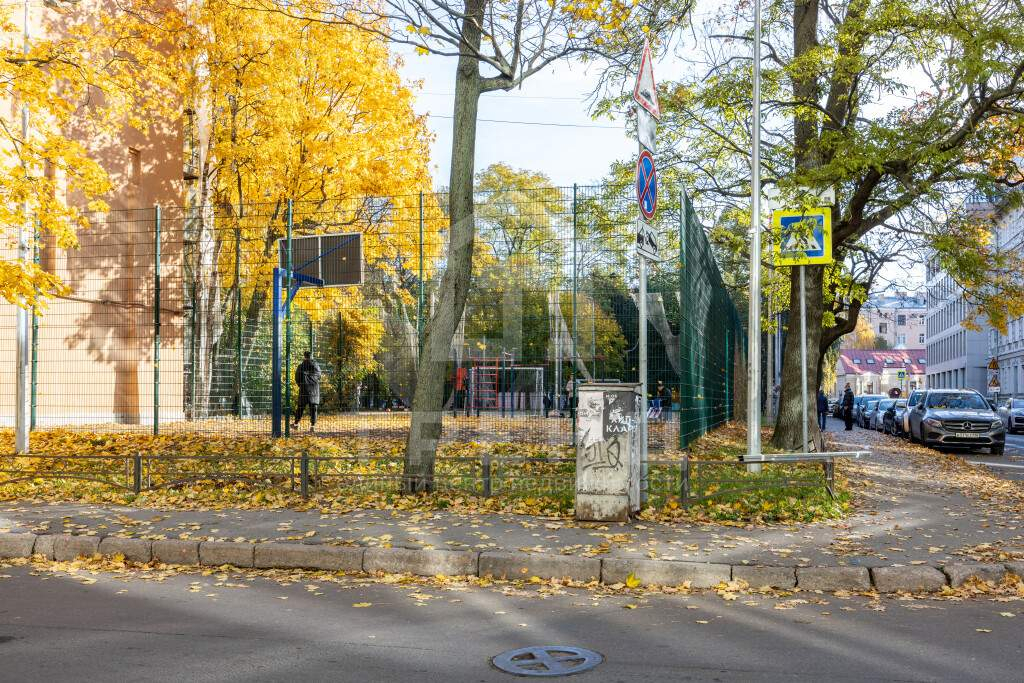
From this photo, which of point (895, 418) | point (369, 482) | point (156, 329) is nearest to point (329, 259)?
point (156, 329)

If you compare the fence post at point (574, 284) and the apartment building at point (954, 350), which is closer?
the fence post at point (574, 284)

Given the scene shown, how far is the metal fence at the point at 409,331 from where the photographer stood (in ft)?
46.6

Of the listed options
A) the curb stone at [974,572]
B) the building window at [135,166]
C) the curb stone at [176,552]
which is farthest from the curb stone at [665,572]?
the building window at [135,166]

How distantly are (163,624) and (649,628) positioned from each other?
3028 millimetres

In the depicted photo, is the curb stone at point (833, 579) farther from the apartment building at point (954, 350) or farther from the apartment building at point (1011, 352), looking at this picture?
the apartment building at point (954, 350)

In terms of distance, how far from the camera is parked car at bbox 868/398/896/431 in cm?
3347

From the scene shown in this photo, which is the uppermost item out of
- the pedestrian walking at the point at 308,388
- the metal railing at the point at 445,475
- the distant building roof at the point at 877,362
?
the distant building roof at the point at 877,362

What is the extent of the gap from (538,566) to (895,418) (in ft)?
84.2

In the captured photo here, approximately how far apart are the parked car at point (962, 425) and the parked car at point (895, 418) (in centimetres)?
319

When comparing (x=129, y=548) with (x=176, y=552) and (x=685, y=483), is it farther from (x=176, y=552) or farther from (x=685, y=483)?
(x=685, y=483)

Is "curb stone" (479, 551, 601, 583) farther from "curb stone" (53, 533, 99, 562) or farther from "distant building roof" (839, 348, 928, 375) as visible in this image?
"distant building roof" (839, 348, 928, 375)

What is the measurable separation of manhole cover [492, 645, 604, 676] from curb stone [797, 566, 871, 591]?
240cm

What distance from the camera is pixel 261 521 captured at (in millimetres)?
9164

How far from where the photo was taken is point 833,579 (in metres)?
6.79
